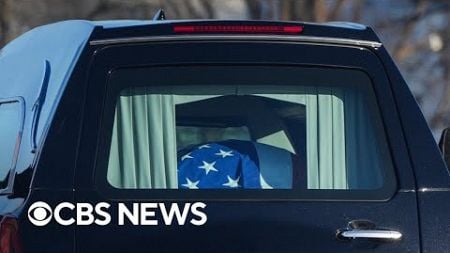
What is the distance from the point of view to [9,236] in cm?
364

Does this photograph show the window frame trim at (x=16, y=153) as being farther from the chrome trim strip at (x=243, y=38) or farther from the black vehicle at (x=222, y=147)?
the chrome trim strip at (x=243, y=38)

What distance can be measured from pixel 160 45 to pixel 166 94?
0.17 metres

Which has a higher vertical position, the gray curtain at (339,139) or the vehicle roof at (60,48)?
the vehicle roof at (60,48)

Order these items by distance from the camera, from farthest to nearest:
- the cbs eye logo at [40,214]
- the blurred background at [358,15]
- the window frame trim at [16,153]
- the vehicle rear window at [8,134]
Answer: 1. the blurred background at [358,15]
2. the vehicle rear window at [8,134]
3. the window frame trim at [16,153]
4. the cbs eye logo at [40,214]

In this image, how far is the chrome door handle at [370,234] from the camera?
3637 millimetres

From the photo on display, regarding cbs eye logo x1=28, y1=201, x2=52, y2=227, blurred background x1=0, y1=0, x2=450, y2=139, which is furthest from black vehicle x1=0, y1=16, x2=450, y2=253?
blurred background x1=0, y1=0, x2=450, y2=139

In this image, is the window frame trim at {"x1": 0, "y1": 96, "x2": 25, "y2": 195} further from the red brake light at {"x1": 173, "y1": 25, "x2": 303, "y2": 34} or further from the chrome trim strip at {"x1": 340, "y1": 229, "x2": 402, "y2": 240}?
the chrome trim strip at {"x1": 340, "y1": 229, "x2": 402, "y2": 240}

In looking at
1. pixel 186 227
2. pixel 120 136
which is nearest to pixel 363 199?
pixel 186 227

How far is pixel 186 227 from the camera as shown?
3.60 m

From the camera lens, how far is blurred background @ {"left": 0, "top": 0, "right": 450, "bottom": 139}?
48.6 feet

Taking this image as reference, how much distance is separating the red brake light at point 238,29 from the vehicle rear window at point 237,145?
20 centimetres

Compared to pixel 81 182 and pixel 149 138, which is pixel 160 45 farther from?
pixel 81 182

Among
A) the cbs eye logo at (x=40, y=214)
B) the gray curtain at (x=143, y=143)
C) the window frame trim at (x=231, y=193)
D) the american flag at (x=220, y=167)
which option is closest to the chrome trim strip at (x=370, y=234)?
the window frame trim at (x=231, y=193)

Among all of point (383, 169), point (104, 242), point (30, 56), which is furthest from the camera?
point (30, 56)
